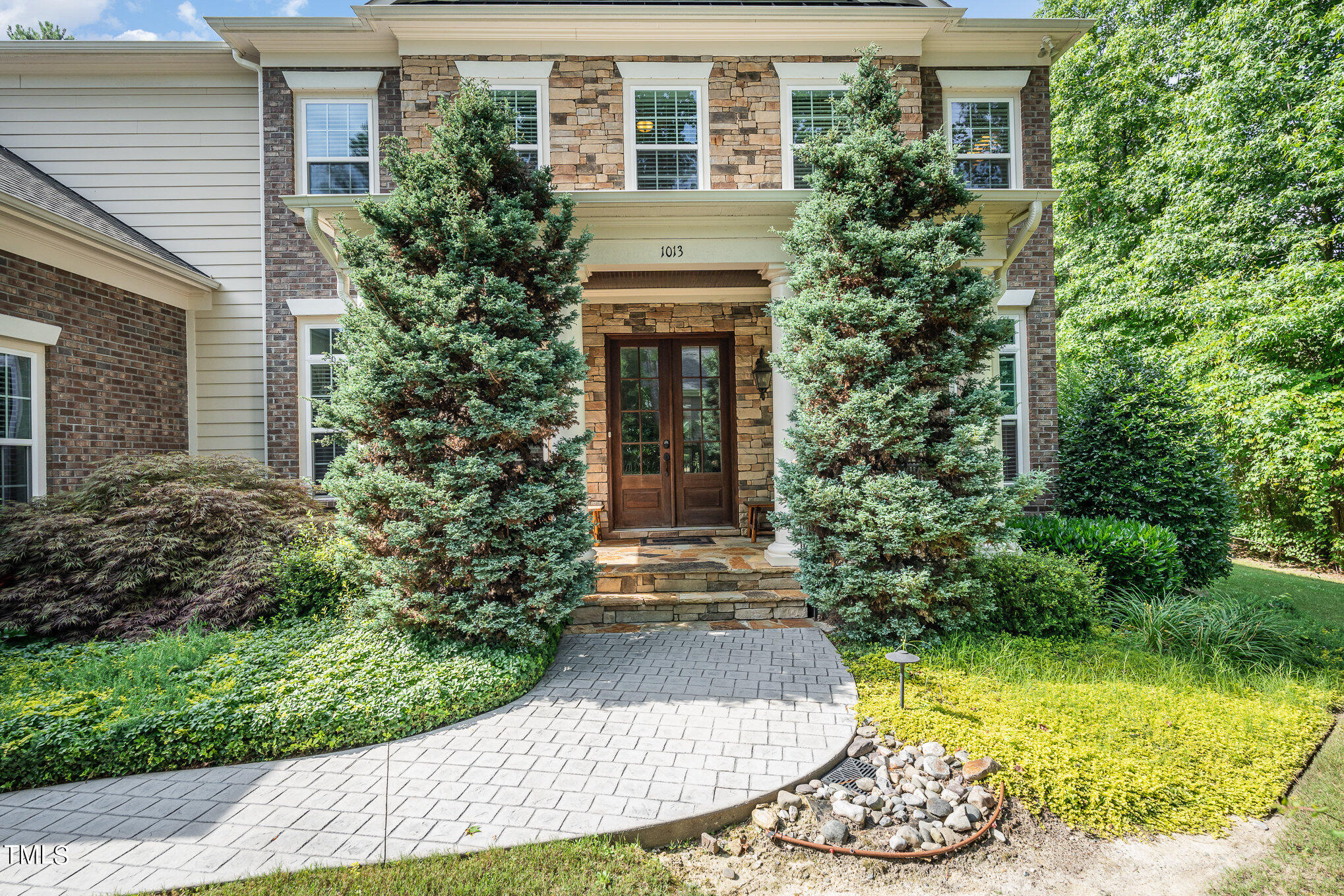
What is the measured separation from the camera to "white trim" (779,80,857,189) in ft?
24.0

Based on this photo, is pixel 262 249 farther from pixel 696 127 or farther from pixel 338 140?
pixel 696 127

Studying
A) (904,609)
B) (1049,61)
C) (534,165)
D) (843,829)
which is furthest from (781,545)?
(1049,61)

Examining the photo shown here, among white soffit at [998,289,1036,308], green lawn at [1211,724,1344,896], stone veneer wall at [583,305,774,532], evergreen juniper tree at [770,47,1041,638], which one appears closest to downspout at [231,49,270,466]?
stone veneer wall at [583,305,774,532]

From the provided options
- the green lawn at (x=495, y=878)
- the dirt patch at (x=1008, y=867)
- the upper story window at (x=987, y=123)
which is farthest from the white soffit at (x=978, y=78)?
the green lawn at (x=495, y=878)

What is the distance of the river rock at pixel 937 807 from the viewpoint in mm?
2820

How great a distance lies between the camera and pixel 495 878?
7.71 feet

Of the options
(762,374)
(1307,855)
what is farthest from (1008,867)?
(762,374)

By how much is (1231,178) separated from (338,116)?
13.4 metres

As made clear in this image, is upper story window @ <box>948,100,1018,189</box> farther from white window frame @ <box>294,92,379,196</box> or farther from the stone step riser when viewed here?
white window frame @ <box>294,92,379,196</box>

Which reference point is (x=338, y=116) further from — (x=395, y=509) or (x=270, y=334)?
(x=395, y=509)

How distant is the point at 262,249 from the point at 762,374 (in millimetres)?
6505

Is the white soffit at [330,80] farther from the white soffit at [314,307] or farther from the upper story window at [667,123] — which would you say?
the upper story window at [667,123]

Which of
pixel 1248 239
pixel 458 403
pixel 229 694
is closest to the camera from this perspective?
pixel 229 694

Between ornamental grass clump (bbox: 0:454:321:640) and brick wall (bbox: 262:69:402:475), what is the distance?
190 centimetres
